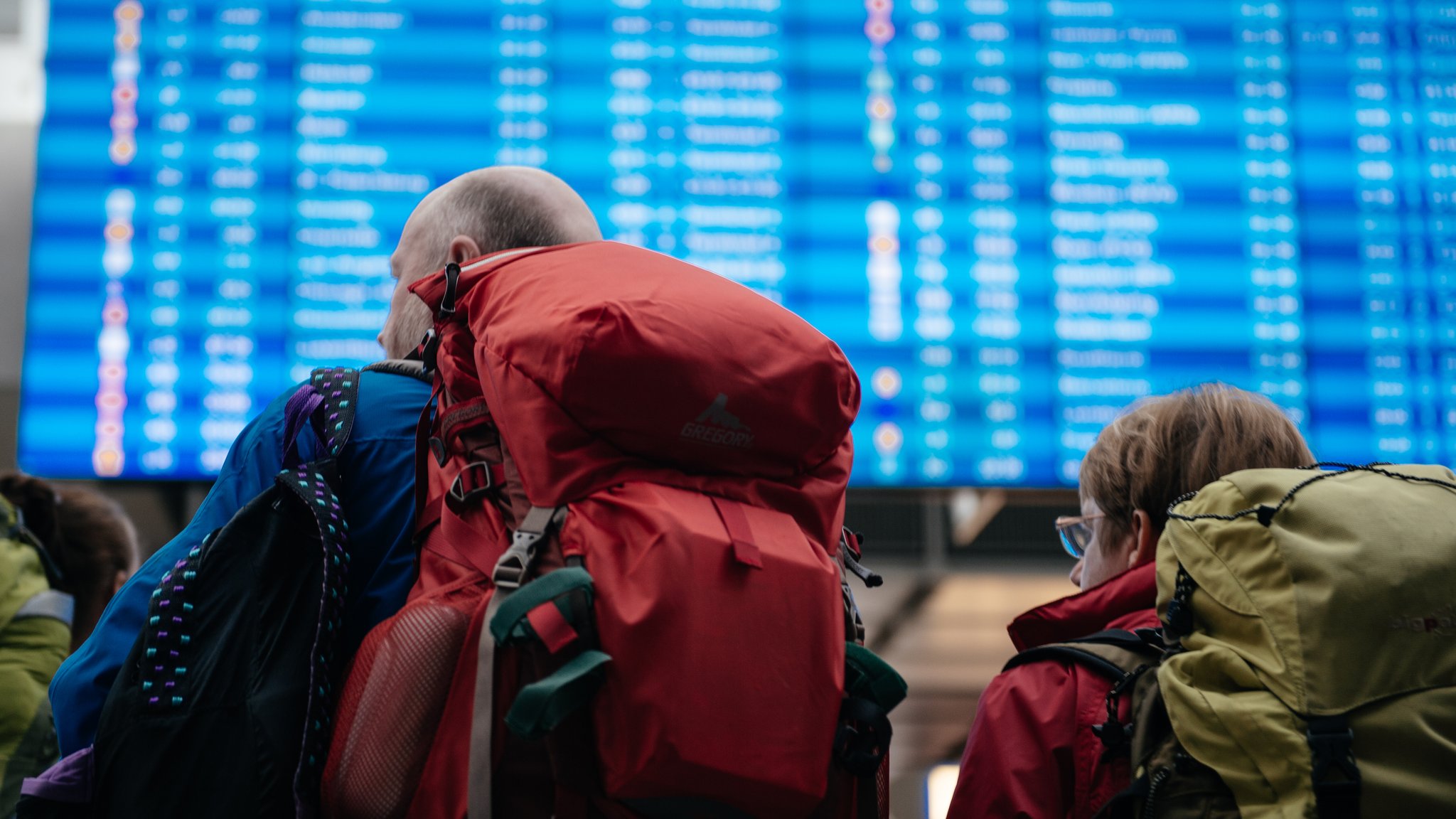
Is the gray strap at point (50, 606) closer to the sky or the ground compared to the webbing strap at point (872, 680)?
closer to the ground

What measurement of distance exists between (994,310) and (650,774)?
2.42 metres

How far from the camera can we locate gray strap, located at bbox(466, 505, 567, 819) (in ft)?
4.10

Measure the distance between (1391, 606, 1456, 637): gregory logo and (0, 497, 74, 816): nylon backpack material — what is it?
2.40 m

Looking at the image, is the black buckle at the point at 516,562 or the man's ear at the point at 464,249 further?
the man's ear at the point at 464,249

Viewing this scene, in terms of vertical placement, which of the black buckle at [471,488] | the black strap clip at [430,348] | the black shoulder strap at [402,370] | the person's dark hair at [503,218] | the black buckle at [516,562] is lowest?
the black buckle at [516,562]

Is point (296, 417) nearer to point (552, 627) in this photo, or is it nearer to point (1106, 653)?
point (552, 627)

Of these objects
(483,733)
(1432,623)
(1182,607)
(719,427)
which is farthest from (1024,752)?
(483,733)

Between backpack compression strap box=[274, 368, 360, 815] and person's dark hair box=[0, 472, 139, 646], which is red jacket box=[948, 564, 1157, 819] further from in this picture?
person's dark hair box=[0, 472, 139, 646]

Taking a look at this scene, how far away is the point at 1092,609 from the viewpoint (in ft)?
6.05

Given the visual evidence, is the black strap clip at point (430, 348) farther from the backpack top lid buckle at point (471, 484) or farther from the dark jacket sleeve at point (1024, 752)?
the dark jacket sleeve at point (1024, 752)

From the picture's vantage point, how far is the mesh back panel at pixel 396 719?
131 cm

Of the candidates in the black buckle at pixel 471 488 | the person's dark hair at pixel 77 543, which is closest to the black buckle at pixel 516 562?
the black buckle at pixel 471 488

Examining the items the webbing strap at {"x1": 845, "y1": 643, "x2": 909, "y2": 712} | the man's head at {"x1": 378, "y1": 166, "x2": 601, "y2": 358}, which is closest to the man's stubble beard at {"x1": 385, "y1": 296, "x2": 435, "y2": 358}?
the man's head at {"x1": 378, "y1": 166, "x2": 601, "y2": 358}

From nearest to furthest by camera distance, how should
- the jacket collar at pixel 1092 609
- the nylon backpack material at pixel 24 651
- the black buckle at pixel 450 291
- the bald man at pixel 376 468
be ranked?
the bald man at pixel 376 468, the black buckle at pixel 450 291, the jacket collar at pixel 1092 609, the nylon backpack material at pixel 24 651
